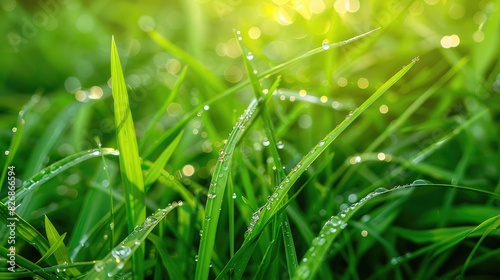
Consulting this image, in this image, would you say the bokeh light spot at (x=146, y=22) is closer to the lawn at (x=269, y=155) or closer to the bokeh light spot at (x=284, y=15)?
the lawn at (x=269, y=155)

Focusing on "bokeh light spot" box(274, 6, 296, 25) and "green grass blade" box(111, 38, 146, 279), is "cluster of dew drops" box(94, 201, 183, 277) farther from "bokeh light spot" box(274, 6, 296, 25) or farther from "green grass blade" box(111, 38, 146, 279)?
"bokeh light spot" box(274, 6, 296, 25)

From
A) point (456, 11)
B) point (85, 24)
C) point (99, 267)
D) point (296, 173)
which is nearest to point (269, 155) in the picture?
point (296, 173)

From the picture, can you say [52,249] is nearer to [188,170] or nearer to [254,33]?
[188,170]

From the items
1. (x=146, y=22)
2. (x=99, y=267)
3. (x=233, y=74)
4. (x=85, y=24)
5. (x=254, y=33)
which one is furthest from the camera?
(x=85, y=24)

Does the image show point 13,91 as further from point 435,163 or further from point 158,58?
point 435,163

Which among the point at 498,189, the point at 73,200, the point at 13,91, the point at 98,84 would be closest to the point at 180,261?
the point at 73,200

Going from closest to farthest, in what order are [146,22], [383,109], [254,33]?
[383,109] < [254,33] < [146,22]

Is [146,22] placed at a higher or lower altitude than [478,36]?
higher
